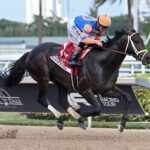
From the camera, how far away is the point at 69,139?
7.33 meters

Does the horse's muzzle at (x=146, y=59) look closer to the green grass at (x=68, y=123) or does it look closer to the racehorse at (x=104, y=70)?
the racehorse at (x=104, y=70)

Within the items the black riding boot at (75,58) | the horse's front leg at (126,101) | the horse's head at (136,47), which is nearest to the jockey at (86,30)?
the black riding boot at (75,58)

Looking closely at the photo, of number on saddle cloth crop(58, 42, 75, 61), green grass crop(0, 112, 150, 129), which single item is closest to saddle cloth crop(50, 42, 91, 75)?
Answer: number on saddle cloth crop(58, 42, 75, 61)

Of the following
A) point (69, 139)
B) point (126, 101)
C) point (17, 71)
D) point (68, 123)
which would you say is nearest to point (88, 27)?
point (126, 101)

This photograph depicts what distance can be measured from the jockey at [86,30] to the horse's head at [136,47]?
0.96ft

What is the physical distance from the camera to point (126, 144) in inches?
265

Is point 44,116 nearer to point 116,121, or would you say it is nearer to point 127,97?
point 116,121

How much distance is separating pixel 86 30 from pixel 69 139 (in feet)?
4.51

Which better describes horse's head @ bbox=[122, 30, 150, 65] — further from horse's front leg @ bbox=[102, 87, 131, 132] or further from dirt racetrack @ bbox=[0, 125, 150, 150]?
dirt racetrack @ bbox=[0, 125, 150, 150]

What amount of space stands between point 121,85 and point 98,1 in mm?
22639

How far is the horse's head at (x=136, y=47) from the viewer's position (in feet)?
23.0

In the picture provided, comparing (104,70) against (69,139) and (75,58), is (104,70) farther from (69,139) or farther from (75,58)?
(69,139)

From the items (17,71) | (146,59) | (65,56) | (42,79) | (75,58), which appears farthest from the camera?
(17,71)

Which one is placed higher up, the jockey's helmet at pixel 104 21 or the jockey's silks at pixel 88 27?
the jockey's helmet at pixel 104 21
